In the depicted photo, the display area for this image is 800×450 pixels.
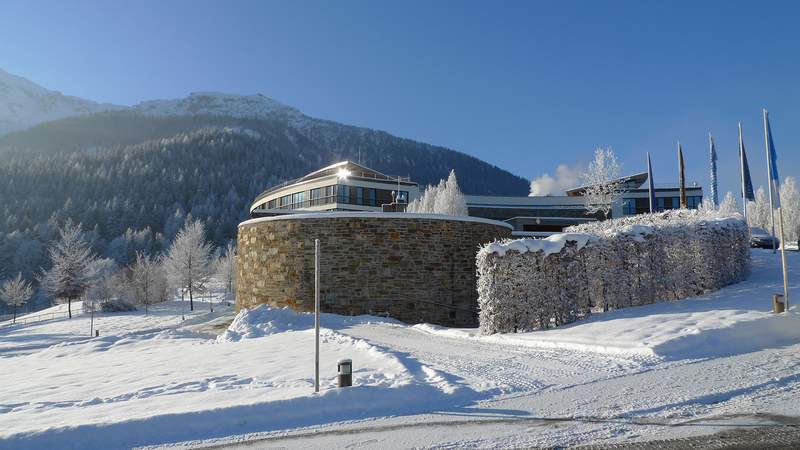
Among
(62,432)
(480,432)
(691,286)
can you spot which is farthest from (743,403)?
(691,286)

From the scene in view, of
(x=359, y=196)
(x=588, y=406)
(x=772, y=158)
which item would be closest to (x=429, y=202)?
(x=359, y=196)

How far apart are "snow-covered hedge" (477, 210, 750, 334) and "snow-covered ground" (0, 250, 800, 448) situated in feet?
2.24

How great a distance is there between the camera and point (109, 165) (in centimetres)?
14288

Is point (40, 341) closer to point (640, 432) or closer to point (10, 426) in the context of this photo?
point (10, 426)

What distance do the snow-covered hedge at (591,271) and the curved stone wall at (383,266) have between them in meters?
5.13

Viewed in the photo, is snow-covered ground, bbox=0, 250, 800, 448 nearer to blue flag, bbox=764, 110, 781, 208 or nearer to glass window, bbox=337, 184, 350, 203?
blue flag, bbox=764, 110, 781, 208

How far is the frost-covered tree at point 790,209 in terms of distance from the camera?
61.1 metres

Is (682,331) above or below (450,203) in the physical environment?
below

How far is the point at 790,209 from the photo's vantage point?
64.6 meters

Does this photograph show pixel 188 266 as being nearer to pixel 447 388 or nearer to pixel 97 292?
pixel 97 292

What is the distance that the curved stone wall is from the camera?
17641mm

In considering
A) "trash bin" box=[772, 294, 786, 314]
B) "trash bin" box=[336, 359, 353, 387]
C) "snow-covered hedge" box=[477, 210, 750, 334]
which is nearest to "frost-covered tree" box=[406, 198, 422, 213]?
"snow-covered hedge" box=[477, 210, 750, 334]

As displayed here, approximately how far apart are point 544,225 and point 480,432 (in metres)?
44.7

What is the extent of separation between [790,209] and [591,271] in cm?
7157
